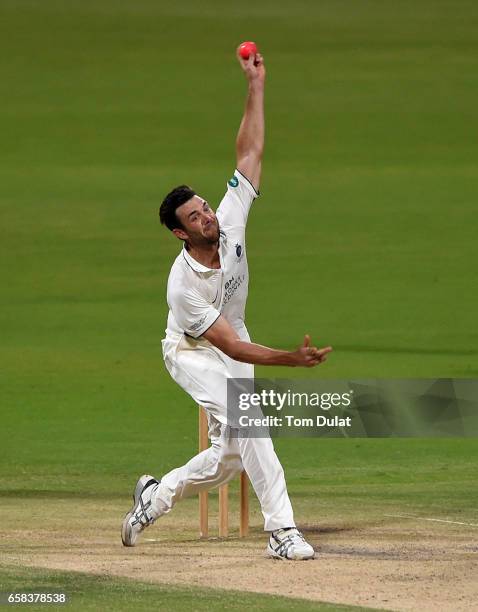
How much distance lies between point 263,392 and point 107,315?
11.5 meters

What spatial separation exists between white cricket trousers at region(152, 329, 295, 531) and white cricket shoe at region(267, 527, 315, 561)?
46 mm

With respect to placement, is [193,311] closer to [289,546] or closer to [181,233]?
[181,233]

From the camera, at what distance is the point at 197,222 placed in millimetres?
7594

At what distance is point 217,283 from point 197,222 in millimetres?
291

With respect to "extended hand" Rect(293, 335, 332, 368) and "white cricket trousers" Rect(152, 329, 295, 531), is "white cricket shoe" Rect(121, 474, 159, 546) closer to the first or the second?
"white cricket trousers" Rect(152, 329, 295, 531)

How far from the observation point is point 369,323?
1886 centimetres

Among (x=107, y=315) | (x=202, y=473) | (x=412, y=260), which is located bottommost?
(x=202, y=473)

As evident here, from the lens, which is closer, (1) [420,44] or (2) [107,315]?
(2) [107,315]

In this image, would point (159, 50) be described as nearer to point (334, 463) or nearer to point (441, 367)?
point (441, 367)

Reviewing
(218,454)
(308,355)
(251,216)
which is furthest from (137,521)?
(251,216)

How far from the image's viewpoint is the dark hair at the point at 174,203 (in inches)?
300

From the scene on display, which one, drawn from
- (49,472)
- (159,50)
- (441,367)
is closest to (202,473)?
(49,472)

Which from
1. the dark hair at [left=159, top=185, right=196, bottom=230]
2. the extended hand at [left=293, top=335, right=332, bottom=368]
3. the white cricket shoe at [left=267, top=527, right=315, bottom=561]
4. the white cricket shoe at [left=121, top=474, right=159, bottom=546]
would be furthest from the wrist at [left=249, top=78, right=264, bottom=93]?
the white cricket shoe at [left=267, top=527, right=315, bottom=561]

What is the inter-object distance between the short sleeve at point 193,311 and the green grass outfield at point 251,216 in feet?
6.08
